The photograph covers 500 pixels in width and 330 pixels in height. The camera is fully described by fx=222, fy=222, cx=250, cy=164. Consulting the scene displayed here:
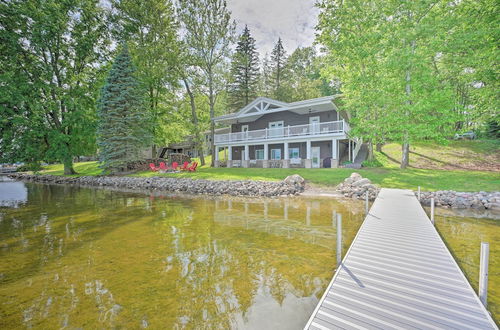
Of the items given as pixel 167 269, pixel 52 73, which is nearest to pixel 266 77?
pixel 52 73

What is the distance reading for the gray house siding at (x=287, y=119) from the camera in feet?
66.9

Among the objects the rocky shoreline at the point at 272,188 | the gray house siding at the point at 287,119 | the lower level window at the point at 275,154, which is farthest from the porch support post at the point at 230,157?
the rocky shoreline at the point at 272,188

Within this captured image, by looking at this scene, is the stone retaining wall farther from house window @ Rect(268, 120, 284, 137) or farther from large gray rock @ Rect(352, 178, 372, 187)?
house window @ Rect(268, 120, 284, 137)

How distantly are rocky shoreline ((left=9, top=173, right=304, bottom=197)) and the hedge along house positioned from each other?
20.7 ft

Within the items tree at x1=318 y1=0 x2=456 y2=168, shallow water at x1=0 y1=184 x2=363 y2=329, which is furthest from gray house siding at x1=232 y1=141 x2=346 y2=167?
shallow water at x1=0 y1=184 x2=363 y2=329

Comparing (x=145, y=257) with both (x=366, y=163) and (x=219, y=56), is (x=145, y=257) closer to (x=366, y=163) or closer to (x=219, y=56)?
(x=366, y=163)

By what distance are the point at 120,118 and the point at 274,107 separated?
15368mm

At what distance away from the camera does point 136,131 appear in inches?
894

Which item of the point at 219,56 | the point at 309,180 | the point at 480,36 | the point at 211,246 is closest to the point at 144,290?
the point at 211,246

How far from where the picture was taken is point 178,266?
15.0 ft

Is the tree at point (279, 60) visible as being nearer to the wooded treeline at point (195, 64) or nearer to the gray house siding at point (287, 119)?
the wooded treeline at point (195, 64)

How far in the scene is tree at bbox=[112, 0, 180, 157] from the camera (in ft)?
75.8

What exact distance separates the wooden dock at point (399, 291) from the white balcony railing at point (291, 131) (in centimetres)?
1410

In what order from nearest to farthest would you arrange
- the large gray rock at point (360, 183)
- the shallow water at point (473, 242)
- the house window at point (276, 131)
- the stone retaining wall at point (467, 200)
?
the shallow water at point (473, 242) → the stone retaining wall at point (467, 200) → the large gray rock at point (360, 183) → the house window at point (276, 131)
